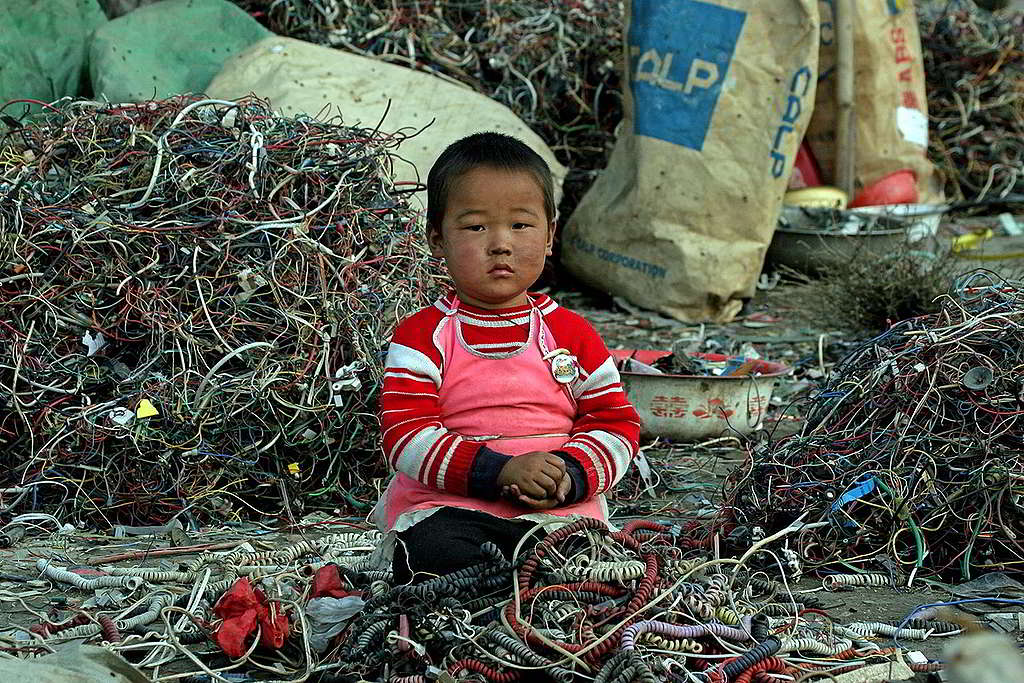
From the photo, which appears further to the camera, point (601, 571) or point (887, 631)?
point (887, 631)

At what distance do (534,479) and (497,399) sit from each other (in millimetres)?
234

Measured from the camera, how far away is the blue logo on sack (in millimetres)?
5621

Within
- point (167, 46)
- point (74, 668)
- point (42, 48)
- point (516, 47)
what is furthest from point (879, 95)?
point (74, 668)

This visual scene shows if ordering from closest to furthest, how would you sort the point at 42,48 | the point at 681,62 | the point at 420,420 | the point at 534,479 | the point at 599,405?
Answer: 1. the point at 534,479
2. the point at 420,420
3. the point at 599,405
4. the point at 42,48
5. the point at 681,62

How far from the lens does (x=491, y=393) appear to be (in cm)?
247

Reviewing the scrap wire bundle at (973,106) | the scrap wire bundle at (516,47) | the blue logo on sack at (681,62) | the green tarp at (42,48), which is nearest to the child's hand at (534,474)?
the blue logo on sack at (681,62)

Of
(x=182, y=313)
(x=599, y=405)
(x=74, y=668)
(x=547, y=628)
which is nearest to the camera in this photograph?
(x=74, y=668)

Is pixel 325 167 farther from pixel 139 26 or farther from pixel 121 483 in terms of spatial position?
pixel 139 26

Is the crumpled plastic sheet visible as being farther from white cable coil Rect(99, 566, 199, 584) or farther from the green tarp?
the green tarp


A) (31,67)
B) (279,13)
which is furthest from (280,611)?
(279,13)

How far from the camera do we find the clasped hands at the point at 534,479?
2316 millimetres

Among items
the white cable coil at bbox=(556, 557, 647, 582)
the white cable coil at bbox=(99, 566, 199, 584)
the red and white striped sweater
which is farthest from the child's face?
the white cable coil at bbox=(99, 566, 199, 584)

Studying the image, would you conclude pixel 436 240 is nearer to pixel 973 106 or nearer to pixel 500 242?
pixel 500 242

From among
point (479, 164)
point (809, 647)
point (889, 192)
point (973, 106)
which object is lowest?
point (889, 192)
